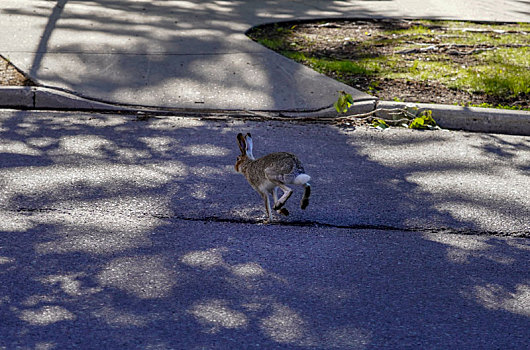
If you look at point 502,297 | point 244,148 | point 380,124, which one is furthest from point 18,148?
point 502,297

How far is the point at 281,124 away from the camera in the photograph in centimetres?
746

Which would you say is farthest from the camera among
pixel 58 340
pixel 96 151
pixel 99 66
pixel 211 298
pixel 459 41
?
pixel 459 41

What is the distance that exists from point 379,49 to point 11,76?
5.20 meters

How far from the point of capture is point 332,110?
7805 millimetres

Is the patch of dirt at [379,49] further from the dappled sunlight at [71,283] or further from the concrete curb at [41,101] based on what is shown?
the dappled sunlight at [71,283]

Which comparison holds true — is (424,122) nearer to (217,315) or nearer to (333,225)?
(333,225)

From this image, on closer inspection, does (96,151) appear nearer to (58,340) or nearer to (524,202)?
(58,340)

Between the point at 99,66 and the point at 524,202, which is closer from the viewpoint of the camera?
the point at 524,202

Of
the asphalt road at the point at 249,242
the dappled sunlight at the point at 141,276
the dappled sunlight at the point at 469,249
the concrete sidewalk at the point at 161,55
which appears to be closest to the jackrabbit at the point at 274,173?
the asphalt road at the point at 249,242

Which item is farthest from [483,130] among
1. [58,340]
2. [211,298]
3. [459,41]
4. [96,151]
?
[58,340]

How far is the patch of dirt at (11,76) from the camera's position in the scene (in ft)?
25.8

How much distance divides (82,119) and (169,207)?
244 centimetres

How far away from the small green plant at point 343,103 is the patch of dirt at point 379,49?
632mm

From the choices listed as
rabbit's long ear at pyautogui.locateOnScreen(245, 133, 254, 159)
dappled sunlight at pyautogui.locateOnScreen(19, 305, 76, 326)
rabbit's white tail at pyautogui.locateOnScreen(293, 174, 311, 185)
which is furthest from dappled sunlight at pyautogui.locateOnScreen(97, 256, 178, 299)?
rabbit's long ear at pyautogui.locateOnScreen(245, 133, 254, 159)
